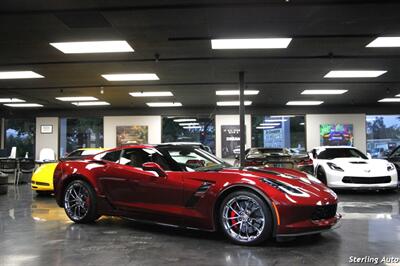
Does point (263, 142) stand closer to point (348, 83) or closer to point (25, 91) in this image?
point (348, 83)

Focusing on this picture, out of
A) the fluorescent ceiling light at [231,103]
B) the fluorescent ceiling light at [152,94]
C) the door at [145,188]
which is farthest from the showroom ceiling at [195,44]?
the fluorescent ceiling light at [231,103]

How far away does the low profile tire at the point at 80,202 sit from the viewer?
227 inches

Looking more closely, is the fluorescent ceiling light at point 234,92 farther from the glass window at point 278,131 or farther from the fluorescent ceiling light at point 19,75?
the fluorescent ceiling light at point 19,75

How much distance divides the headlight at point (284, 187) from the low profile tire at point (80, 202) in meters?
2.71

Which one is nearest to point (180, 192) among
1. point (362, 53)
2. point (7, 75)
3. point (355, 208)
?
point (355, 208)

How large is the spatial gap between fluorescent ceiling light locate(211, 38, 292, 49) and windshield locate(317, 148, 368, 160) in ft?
12.2

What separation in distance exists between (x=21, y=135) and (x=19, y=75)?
1016 cm

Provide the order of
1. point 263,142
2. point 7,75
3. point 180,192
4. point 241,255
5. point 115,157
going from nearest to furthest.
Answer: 1. point 241,255
2. point 180,192
3. point 115,157
4. point 7,75
5. point 263,142

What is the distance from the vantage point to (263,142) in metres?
19.3

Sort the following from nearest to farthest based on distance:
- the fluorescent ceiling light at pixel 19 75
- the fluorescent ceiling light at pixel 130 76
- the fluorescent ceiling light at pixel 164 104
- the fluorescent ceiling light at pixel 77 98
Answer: the fluorescent ceiling light at pixel 19 75 < the fluorescent ceiling light at pixel 130 76 < the fluorescent ceiling light at pixel 77 98 < the fluorescent ceiling light at pixel 164 104

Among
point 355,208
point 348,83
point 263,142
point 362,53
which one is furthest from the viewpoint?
point 263,142

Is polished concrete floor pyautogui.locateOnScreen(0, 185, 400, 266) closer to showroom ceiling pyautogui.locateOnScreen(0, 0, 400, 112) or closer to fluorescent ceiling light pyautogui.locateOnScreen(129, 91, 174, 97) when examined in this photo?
showroom ceiling pyautogui.locateOnScreen(0, 0, 400, 112)

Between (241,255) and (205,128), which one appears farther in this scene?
(205,128)

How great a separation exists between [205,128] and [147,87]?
6.81 metres
